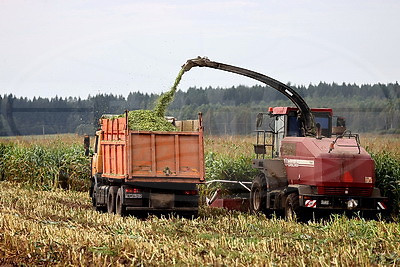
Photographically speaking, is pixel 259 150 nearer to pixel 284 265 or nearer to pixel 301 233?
pixel 301 233

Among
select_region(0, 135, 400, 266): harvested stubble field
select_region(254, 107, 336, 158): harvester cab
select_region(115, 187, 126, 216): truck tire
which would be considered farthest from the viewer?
select_region(254, 107, 336, 158): harvester cab

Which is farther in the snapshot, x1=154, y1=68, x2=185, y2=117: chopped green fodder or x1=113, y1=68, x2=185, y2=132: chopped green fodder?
x1=154, y1=68, x2=185, y2=117: chopped green fodder

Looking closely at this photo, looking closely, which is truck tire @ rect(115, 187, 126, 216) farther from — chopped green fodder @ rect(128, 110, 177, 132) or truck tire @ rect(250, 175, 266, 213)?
truck tire @ rect(250, 175, 266, 213)

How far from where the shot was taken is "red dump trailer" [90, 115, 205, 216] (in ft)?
48.9

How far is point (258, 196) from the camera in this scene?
665 inches

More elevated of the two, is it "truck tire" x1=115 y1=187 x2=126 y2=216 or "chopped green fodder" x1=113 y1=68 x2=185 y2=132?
"chopped green fodder" x1=113 y1=68 x2=185 y2=132

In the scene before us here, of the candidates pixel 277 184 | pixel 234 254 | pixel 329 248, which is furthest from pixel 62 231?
pixel 277 184

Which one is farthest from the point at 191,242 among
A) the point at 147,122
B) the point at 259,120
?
the point at 259,120

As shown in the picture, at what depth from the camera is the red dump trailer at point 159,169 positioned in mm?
14914

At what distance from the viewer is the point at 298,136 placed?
16500 millimetres

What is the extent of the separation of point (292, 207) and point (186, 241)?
15.5 ft

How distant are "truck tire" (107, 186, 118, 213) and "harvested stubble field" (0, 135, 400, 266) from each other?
805 millimetres

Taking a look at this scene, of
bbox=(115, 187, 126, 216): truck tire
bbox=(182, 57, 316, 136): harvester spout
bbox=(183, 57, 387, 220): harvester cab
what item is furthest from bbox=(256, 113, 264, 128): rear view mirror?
bbox=(115, 187, 126, 216): truck tire

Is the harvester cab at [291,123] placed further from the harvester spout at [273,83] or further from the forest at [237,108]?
the forest at [237,108]
